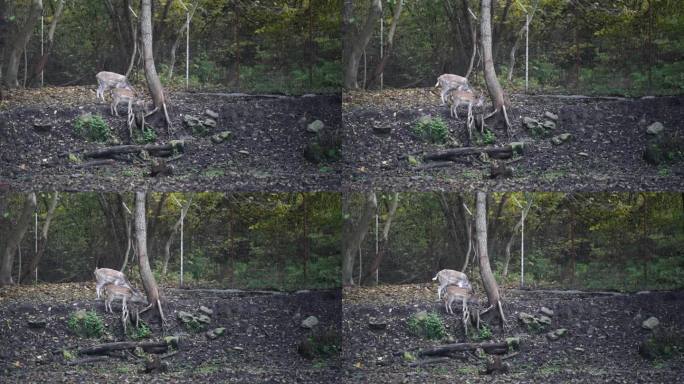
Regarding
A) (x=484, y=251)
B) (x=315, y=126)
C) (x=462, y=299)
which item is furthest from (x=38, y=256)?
(x=484, y=251)

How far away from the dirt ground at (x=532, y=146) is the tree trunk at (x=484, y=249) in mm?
128

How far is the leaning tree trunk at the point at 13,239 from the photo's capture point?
7293 millimetres

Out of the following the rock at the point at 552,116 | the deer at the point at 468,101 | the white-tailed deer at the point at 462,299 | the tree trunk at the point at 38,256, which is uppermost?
the deer at the point at 468,101

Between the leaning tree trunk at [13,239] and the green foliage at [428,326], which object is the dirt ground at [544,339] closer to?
the green foliage at [428,326]

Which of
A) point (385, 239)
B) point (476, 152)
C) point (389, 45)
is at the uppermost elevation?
point (389, 45)

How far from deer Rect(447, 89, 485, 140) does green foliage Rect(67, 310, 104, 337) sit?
2699mm

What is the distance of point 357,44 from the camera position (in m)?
7.41

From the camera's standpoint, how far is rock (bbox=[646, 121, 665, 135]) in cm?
732

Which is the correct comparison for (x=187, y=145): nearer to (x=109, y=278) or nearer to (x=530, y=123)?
(x=109, y=278)

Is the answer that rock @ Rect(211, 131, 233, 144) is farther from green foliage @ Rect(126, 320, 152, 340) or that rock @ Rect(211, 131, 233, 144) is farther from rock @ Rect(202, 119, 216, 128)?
green foliage @ Rect(126, 320, 152, 340)

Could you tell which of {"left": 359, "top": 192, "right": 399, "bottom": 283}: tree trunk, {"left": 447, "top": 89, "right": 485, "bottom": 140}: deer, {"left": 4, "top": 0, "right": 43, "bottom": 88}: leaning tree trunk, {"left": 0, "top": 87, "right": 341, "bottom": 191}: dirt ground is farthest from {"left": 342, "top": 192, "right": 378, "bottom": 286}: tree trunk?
{"left": 4, "top": 0, "right": 43, "bottom": 88}: leaning tree trunk

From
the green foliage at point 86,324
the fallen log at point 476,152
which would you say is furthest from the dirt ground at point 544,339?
the green foliage at point 86,324

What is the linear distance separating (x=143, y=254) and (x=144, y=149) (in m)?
0.69

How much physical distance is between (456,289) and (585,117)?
1.41 metres
